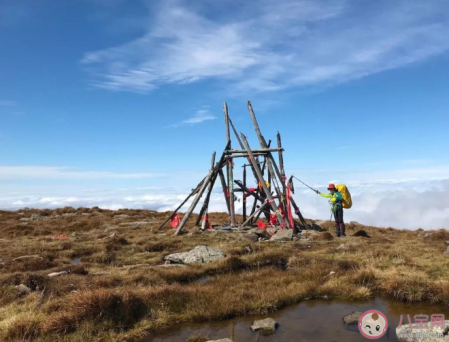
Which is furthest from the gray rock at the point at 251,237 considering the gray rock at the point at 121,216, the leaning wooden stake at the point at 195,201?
the gray rock at the point at 121,216

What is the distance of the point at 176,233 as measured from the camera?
19.0 metres

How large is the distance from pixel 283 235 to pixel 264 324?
10286 mm

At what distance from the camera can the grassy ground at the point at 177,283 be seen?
6.98 meters

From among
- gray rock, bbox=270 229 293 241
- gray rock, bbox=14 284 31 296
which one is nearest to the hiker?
gray rock, bbox=270 229 293 241

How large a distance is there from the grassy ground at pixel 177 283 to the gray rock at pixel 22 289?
33 millimetres

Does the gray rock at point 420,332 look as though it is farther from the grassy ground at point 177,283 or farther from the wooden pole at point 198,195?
the wooden pole at point 198,195

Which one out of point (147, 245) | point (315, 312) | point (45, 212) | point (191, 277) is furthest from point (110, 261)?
point (45, 212)

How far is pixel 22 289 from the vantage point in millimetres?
9242

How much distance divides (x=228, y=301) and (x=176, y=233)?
Result: 11.4 m

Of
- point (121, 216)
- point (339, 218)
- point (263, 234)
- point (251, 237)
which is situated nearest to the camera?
point (251, 237)

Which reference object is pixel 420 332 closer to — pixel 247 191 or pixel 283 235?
pixel 283 235

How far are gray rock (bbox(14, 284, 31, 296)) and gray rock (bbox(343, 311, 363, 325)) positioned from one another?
8.18 metres

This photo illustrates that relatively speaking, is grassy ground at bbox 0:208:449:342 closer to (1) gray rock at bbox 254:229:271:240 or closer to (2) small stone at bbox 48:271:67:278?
(2) small stone at bbox 48:271:67:278

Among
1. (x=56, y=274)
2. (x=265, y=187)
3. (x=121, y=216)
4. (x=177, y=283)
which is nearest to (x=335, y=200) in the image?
(x=265, y=187)
